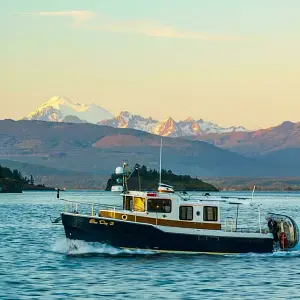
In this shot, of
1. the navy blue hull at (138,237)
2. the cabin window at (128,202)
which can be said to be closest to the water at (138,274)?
the navy blue hull at (138,237)

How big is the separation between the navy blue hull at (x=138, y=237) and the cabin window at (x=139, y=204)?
148 centimetres

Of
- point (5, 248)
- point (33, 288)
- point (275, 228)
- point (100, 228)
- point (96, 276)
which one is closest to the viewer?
point (33, 288)

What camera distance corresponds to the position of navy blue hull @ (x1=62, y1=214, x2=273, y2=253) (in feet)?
205

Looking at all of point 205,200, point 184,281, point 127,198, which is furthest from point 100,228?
point 184,281

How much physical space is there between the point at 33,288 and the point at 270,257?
63.3 ft

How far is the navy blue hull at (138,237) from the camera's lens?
6244 centimetres

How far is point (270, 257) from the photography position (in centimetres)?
6456

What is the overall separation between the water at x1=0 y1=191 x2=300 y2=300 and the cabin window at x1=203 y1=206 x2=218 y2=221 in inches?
93.2

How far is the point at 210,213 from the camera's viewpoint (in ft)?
209

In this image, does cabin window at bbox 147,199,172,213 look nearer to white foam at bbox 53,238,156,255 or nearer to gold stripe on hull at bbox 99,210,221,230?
gold stripe on hull at bbox 99,210,221,230

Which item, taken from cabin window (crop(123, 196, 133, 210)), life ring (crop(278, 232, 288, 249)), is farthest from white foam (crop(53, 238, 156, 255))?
life ring (crop(278, 232, 288, 249))

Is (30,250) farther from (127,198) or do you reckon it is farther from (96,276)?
(96,276)

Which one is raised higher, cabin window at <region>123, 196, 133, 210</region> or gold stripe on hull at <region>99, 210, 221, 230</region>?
cabin window at <region>123, 196, 133, 210</region>

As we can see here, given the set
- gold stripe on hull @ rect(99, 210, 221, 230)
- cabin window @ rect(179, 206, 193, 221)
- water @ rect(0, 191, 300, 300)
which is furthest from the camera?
cabin window @ rect(179, 206, 193, 221)
